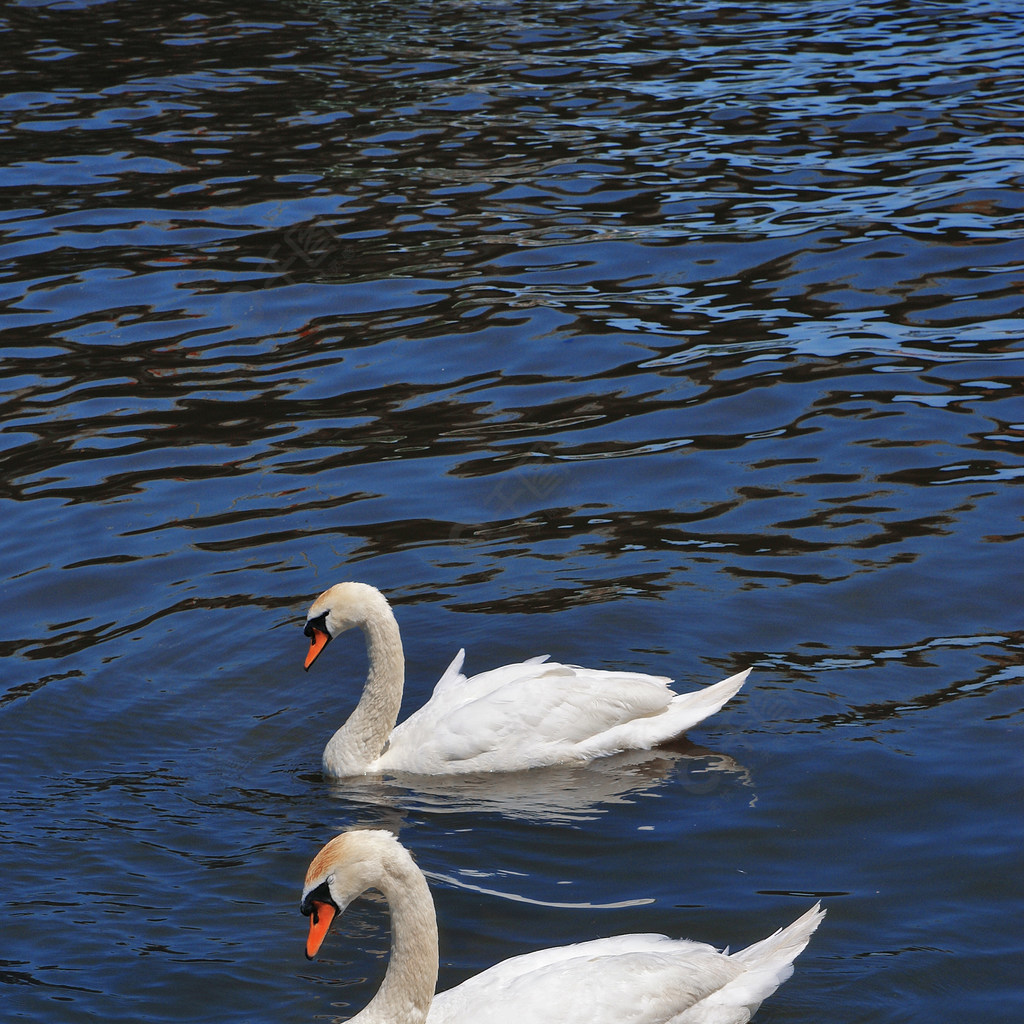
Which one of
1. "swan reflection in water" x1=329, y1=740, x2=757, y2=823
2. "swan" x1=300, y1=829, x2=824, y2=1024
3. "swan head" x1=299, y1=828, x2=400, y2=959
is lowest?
"swan reflection in water" x1=329, y1=740, x2=757, y2=823

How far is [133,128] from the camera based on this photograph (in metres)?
18.9

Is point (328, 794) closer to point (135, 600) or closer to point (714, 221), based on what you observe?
point (135, 600)

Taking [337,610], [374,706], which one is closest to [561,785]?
[374,706]

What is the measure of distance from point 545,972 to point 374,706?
2751 mm

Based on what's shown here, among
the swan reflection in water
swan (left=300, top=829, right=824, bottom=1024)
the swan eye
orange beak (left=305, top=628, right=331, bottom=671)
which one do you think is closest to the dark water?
the swan reflection in water

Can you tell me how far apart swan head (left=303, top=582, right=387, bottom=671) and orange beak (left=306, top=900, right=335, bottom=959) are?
2.39 metres

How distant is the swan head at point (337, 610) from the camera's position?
7.66m

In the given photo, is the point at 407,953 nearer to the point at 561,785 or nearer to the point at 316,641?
the point at 561,785

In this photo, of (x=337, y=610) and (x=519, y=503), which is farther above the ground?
(x=337, y=610)

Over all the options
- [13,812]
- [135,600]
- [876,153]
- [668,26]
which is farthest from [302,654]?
[668,26]

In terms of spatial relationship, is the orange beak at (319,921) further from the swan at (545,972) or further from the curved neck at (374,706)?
the curved neck at (374,706)

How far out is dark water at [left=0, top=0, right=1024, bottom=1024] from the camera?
617cm

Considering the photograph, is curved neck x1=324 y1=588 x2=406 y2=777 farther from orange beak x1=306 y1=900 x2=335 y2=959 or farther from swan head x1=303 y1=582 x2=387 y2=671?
orange beak x1=306 y1=900 x2=335 y2=959

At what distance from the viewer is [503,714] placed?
747 cm
